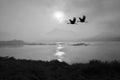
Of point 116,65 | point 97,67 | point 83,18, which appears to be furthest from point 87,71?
point 83,18

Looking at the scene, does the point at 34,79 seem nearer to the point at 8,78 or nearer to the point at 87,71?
the point at 8,78

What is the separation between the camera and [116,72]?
13.2m

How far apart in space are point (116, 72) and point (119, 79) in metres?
2.04

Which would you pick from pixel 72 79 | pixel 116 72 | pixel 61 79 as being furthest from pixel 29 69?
pixel 116 72

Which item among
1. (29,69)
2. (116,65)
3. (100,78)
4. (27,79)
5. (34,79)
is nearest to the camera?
(27,79)

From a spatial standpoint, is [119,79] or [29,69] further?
[29,69]

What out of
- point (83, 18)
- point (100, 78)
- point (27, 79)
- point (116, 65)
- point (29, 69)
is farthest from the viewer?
point (116, 65)

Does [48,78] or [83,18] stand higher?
[83,18]

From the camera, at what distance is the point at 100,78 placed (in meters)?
11.7

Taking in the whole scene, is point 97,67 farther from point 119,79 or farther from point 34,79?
point 34,79

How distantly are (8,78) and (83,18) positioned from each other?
24.4ft

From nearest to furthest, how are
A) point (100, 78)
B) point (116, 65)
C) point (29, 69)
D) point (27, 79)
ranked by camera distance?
point (27, 79)
point (100, 78)
point (29, 69)
point (116, 65)

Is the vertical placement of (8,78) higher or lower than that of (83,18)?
lower

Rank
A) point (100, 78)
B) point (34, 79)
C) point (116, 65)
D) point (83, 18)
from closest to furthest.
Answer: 1. point (83, 18)
2. point (34, 79)
3. point (100, 78)
4. point (116, 65)
